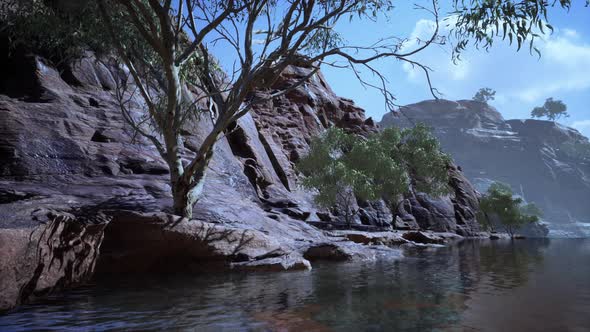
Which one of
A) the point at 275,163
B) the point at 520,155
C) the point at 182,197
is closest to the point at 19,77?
the point at 182,197

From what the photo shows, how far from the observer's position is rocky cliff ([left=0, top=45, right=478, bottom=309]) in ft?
21.7

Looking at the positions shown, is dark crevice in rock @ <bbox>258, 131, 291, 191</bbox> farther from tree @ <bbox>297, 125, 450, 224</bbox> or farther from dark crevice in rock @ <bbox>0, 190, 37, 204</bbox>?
dark crevice in rock @ <bbox>0, 190, 37, 204</bbox>

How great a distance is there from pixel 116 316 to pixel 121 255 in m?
4.49

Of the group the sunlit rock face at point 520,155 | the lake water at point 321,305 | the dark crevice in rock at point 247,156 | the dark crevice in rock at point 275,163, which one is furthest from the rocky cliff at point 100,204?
the sunlit rock face at point 520,155

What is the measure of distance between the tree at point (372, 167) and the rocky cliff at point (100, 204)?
359cm

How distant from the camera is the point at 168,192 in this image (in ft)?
47.1

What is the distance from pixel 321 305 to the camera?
513cm

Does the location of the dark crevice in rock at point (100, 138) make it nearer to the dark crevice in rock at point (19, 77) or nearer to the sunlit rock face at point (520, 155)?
the dark crevice in rock at point (19, 77)

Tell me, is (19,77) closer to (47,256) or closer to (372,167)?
(47,256)

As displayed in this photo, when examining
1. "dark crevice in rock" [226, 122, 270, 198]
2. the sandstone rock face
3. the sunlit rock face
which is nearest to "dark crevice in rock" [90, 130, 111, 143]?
the sandstone rock face

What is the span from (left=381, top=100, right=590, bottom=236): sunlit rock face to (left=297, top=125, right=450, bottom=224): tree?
373 ft

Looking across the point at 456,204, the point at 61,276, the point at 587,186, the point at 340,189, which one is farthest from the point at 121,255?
the point at 587,186

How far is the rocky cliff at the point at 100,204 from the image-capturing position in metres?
6.63

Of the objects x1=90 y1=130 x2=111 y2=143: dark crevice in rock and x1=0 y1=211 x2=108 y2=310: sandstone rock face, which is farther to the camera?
x1=90 y1=130 x2=111 y2=143: dark crevice in rock
